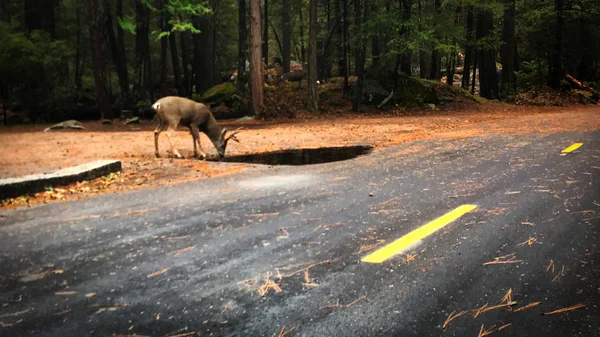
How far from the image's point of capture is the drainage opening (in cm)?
1038

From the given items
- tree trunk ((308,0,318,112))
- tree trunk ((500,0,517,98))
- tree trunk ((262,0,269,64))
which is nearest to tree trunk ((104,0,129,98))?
A: tree trunk ((262,0,269,64))

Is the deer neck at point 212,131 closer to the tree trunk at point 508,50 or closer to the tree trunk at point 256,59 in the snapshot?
the tree trunk at point 256,59

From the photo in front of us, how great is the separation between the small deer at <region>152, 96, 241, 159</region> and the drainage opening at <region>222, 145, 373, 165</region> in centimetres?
90

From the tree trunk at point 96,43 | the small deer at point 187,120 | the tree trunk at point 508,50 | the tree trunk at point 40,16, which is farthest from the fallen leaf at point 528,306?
the tree trunk at point 40,16

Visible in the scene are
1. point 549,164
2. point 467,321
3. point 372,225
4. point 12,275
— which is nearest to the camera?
point 467,321

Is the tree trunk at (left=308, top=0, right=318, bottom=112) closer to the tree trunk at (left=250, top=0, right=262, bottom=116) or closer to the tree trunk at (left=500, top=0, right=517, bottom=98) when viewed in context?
the tree trunk at (left=250, top=0, right=262, bottom=116)

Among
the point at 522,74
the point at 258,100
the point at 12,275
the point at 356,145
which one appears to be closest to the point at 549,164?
the point at 356,145

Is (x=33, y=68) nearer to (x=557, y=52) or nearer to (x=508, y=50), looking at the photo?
(x=508, y=50)

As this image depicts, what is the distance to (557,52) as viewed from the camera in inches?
1100

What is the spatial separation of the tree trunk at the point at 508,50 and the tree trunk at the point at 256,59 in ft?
47.4

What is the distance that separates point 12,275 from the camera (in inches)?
149

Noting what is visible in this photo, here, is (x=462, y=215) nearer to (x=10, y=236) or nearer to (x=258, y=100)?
(x=10, y=236)

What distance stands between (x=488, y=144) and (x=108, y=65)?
120 ft

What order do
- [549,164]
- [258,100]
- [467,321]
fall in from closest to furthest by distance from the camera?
[467,321]
[549,164]
[258,100]
